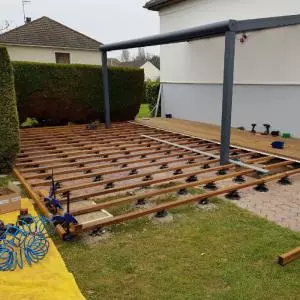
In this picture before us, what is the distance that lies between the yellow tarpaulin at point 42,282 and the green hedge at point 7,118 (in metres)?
3.42

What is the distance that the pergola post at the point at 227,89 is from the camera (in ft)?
20.0

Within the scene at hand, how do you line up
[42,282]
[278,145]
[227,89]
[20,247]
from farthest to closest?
[278,145] < [227,89] < [20,247] < [42,282]

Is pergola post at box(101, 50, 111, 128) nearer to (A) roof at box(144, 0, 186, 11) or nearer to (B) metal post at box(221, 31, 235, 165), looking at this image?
(A) roof at box(144, 0, 186, 11)

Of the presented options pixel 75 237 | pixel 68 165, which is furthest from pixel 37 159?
pixel 75 237

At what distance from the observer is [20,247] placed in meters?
3.25

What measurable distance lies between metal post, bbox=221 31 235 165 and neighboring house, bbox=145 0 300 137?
3.20m

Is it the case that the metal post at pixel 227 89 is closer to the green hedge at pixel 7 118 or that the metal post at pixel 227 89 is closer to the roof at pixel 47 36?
the green hedge at pixel 7 118

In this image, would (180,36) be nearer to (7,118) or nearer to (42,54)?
(7,118)

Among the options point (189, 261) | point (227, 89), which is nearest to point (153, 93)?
point (227, 89)

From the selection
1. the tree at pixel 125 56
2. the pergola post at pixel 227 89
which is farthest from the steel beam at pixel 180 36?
the tree at pixel 125 56

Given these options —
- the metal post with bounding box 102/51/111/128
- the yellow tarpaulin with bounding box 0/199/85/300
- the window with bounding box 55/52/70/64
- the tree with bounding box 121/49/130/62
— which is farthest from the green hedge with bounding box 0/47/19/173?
the tree with bounding box 121/49/130/62

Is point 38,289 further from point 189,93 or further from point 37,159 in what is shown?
point 189,93

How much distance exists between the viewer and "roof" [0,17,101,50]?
78.1 feet

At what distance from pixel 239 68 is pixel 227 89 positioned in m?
4.38
